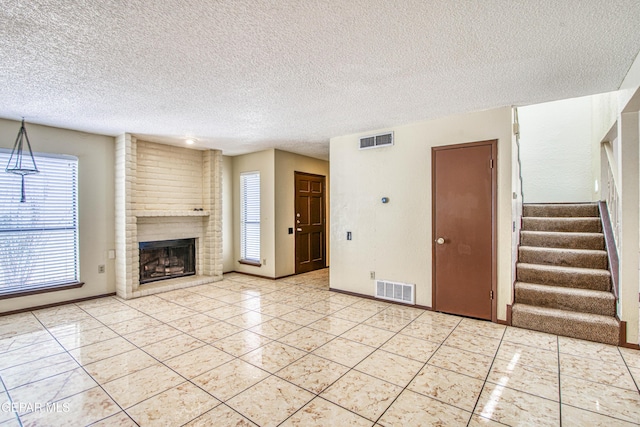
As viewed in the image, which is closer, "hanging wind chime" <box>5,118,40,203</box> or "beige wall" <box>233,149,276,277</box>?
"hanging wind chime" <box>5,118,40,203</box>

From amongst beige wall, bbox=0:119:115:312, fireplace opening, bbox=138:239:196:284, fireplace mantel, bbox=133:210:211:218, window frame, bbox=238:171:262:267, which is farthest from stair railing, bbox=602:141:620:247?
beige wall, bbox=0:119:115:312

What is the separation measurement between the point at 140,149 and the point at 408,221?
4401mm

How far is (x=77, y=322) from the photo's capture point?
3.80 meters

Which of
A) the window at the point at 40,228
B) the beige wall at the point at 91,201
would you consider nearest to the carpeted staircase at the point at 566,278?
the beige wall at the point at 91,201

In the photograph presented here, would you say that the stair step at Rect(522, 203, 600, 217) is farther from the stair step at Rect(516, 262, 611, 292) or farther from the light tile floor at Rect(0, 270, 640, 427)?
the light tile floor at Rect(0, 270, 640, 427)

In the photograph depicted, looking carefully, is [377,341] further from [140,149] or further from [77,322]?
[140,149]

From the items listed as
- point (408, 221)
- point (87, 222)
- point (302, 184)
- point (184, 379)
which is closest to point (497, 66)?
point (408, 221)

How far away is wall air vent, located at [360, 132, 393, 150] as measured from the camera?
176 inches

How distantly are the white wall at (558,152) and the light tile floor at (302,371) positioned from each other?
10.6 feet

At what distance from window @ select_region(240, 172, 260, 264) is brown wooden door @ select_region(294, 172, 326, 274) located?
2.59 ft

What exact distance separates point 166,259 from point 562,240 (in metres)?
6.25

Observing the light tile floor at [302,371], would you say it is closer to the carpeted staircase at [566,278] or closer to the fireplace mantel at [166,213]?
the carpeted staircase at [566,278]

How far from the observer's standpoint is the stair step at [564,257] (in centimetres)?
377

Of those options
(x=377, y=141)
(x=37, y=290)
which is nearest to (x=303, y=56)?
(x=377, y=141)
